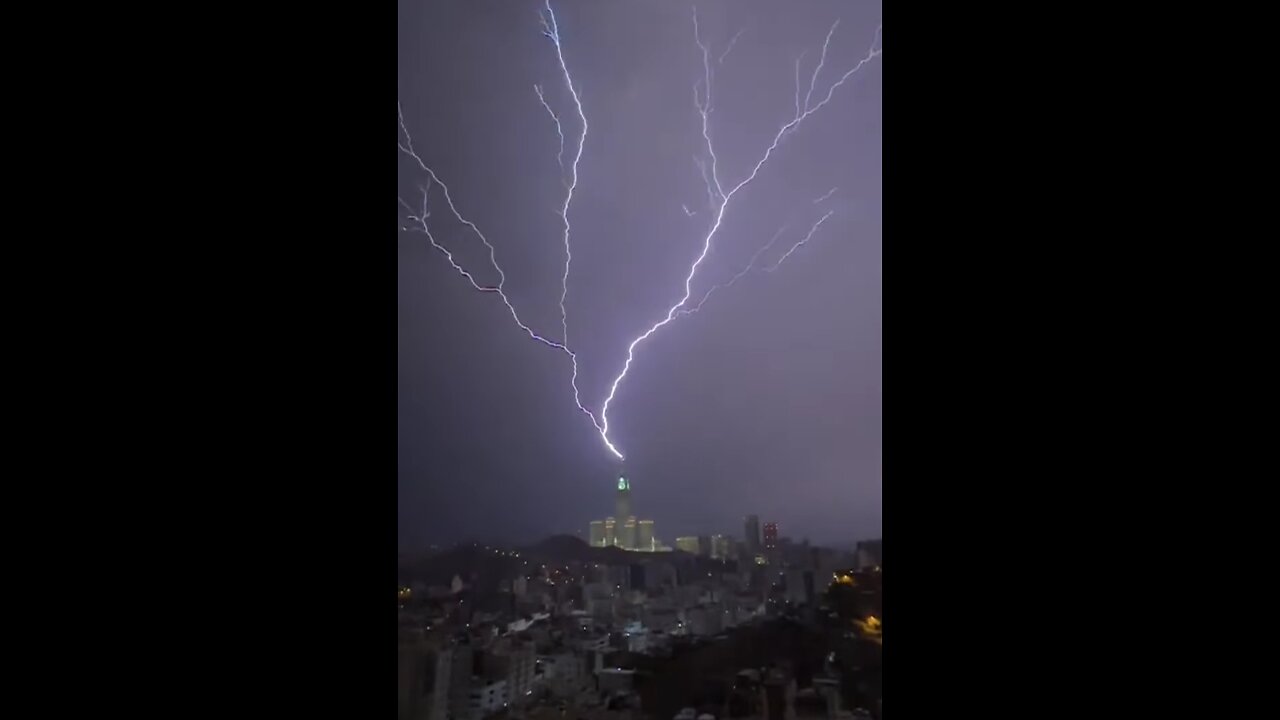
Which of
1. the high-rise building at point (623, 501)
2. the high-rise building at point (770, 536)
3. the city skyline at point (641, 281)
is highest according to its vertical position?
the city skyline at point (641, 281)

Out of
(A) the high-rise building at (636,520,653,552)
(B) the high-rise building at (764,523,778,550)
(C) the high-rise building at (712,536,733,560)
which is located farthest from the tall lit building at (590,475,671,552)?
(B) the high-rise building at (764,523,778,550)

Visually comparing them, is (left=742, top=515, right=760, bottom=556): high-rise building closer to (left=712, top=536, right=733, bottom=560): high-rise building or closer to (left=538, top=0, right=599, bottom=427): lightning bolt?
(left=712, top=536, right=733, bottom=560): high-rise building

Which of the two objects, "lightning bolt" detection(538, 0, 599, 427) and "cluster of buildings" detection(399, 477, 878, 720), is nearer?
"cluster of buildings" detection(399, 477, 878, 720)

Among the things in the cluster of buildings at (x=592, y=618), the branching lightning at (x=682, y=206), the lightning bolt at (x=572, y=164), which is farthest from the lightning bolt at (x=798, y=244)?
the cluster of buildings at (x=592, y=618)

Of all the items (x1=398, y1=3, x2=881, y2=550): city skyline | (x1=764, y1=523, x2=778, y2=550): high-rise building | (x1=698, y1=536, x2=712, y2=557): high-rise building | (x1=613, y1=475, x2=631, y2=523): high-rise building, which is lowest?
(x1=698, y1=536, x2=712, y2=557): high-rise building

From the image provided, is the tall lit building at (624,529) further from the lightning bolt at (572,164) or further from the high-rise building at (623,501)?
the lightning bolt at (572,164)

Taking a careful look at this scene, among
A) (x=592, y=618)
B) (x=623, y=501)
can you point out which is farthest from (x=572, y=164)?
(x=592, y=618)

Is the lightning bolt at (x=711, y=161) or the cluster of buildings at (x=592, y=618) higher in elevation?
the lightning bolt at (x=711, y=161)
